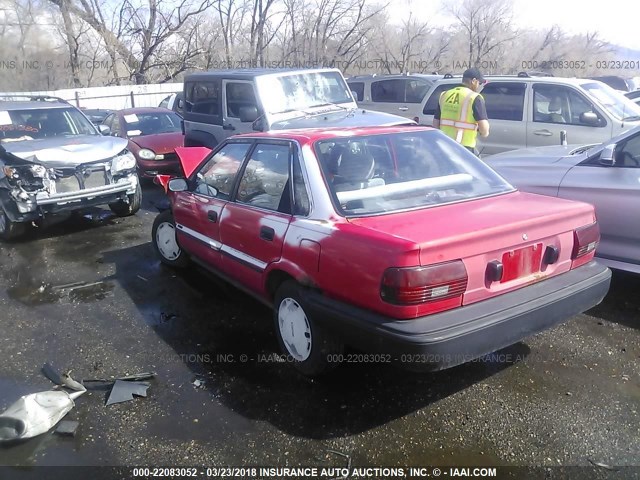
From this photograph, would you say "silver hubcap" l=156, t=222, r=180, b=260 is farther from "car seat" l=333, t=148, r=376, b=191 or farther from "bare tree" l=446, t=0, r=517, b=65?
"bare tree" l=446, t=0, r=517, b=65

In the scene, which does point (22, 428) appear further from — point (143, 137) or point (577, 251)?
point (143, 137)

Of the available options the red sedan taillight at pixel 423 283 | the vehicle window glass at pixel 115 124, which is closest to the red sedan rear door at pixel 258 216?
the red sedan taillight at pixel 423 283

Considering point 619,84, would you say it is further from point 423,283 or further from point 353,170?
point 423,283

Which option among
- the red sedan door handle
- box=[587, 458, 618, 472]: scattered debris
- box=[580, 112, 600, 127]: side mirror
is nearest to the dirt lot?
box=[587, 458, 618, 472]: scattered debris

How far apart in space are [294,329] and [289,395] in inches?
Result: 16.1

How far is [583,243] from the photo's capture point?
3.28 meters

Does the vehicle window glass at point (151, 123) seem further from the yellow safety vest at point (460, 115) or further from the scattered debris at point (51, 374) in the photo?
the scattered debris at point (51, 374)

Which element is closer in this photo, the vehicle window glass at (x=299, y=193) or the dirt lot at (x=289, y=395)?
the dirt lot at (x=289, y=395)

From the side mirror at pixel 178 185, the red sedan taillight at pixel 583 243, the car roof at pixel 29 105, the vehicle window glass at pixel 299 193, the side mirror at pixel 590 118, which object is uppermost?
the car roof at pixel 29 105

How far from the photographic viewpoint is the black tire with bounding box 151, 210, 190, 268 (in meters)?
5.38

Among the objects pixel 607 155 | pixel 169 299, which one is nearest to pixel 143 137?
pixel 169 299

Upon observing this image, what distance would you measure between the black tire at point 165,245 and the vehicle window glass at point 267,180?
5.18 ft

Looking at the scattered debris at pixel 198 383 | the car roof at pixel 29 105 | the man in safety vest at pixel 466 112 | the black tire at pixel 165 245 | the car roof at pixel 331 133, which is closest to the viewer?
the scattered debris at pixel 198 383

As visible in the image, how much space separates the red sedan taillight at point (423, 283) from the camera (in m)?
2.61
